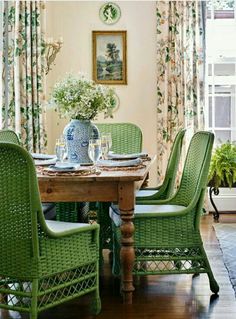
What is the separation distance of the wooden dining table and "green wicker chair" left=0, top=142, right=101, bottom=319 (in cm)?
25

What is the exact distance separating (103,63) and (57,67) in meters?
0.49

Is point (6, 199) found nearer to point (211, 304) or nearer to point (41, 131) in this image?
point (211, 304)

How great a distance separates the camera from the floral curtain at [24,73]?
538cm

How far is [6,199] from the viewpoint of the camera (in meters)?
2.94

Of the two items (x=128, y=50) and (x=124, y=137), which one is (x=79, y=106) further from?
(x=128, y=50)

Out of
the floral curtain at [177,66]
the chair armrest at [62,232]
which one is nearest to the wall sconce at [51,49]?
the floral curtain at [177,66]

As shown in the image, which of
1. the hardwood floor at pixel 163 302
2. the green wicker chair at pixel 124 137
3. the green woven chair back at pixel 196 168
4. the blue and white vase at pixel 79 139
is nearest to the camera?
the hardwood floor at pixel 163 302

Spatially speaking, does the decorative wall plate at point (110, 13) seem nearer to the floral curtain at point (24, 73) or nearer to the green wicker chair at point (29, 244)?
the floral curtain at point (24, 73)

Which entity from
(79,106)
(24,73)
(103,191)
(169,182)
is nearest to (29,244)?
(103,191)

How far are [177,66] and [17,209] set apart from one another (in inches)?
146

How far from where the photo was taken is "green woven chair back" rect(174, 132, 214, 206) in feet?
11.9

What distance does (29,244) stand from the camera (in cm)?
293

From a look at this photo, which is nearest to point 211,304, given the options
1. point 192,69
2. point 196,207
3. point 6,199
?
point 196,207

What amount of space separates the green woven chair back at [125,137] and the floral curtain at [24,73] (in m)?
0.79
